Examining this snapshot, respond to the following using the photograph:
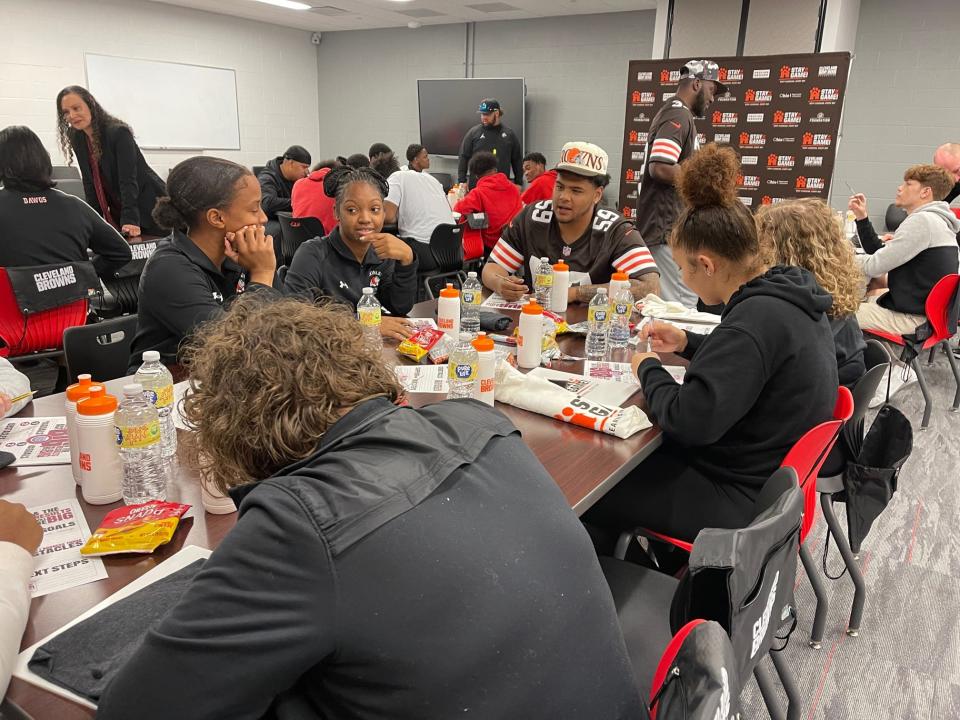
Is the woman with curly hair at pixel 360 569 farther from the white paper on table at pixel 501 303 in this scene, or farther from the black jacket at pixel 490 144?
the black jacket at pixel 490 144

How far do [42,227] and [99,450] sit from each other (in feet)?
8.36

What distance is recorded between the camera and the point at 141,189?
463cm

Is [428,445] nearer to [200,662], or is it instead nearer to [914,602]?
[200,662]

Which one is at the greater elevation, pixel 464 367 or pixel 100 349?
pixel 464 367

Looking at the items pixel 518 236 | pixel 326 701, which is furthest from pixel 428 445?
pixel 518 236

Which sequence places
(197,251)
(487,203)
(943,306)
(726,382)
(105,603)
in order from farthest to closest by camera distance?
(487,203) → (943,306) → (197,251) → (726,382) → (105,603)

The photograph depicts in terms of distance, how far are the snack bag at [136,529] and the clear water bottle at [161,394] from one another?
227 millimetres

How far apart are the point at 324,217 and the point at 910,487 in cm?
388

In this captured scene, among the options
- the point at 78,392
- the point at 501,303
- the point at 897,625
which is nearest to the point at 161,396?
the point at 78,392

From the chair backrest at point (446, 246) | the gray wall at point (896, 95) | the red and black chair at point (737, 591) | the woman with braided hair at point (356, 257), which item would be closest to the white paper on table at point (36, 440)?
the woman with braided hair at point (356, 257)

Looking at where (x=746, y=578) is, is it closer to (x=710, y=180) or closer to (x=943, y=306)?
(x=710, y=180)

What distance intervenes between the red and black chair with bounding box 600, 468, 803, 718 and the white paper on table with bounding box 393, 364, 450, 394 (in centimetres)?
71

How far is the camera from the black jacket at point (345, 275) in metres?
2.55

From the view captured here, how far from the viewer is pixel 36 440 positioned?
1498mm
